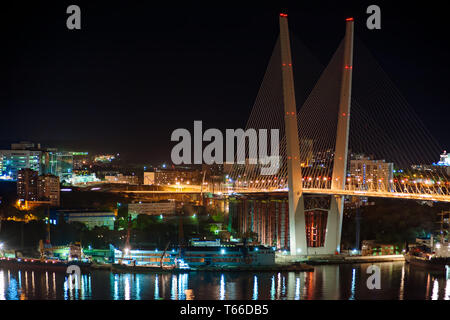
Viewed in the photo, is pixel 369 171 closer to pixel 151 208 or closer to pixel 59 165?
pixel 151 208

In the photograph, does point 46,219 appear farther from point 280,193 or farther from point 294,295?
point 294,295

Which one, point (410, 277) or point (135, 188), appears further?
point (135, 188)

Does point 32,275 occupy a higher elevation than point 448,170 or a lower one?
lower

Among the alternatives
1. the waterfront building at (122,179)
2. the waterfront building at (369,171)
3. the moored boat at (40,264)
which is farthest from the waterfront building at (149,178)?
the moored boat at (40,264)

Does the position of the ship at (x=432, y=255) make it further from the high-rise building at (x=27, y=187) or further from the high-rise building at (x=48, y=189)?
the high-rise building at (x=27, y=187)

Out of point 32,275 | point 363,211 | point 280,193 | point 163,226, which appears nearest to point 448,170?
point 363,211

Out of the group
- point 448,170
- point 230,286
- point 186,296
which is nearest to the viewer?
point 186,296

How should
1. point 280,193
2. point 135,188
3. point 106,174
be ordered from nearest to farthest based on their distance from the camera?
point 280,193
point 135,188
point 106,174
